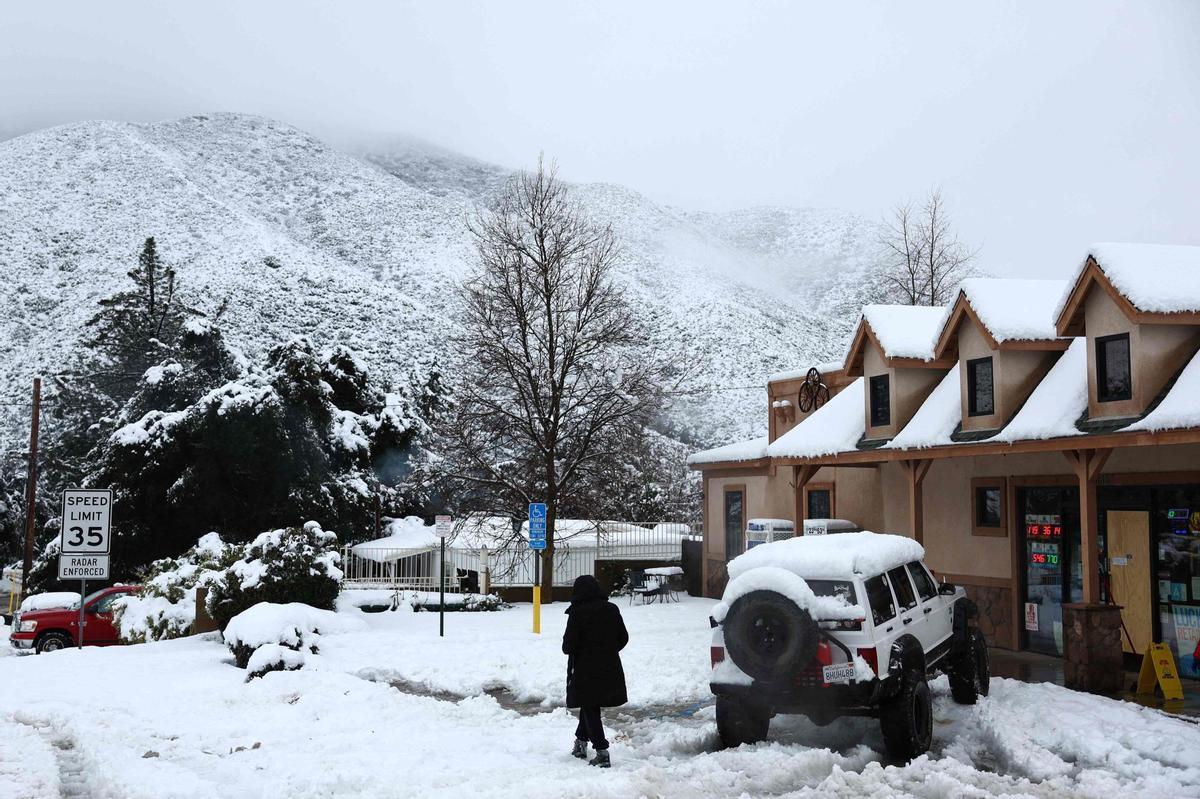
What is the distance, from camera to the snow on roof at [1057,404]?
12.9 meters

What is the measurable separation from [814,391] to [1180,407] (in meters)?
11.7

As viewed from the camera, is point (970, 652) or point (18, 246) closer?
point (970, 652)

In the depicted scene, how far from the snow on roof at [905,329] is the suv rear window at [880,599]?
7.62 meters

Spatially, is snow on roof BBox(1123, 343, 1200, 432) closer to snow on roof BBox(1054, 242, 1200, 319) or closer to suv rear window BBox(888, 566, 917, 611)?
snow on roof BBox(1054, 242, 1200, 319)

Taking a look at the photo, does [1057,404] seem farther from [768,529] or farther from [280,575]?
[280,575]

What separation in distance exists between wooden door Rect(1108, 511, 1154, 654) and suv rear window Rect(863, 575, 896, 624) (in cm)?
603

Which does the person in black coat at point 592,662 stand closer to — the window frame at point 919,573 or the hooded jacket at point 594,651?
the hooded jacket at point 594,651

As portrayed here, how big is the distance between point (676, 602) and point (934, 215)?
69.7ft

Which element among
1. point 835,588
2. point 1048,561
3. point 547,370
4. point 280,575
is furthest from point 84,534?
point 1048,561

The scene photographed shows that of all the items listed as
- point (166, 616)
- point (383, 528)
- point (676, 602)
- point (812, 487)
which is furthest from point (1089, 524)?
point (383, 528)

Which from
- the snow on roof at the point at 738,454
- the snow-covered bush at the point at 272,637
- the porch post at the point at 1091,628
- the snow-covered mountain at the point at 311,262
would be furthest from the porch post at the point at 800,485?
the snow-covered mountain at the point at 311,262

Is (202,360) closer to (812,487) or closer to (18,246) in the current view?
(812,487)

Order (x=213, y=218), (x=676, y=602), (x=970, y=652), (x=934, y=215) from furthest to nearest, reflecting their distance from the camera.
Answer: (x=213, y=218) < (x=934, y=215) < (x=676, y=602) < (x=970, y=652)

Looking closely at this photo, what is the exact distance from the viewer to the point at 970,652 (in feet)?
37.2
